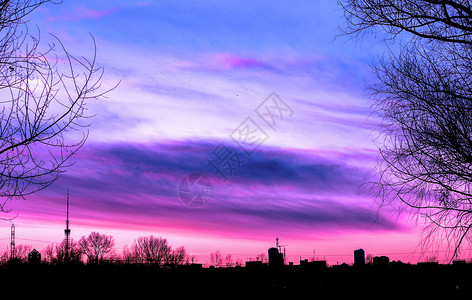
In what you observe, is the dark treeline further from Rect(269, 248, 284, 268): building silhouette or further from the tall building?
the tall building

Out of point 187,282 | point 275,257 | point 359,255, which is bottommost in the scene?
point 359,255

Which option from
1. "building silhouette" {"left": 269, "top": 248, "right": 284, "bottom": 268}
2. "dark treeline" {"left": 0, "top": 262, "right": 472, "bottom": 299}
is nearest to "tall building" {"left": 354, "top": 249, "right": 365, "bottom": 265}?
"building silhouette" {"left": 269, "top": 248, "right": 284, "bottom": 268}

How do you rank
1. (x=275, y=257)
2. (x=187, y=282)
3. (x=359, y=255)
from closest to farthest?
1. (x=187, y=282)
2. (x=275, y=257)
3. (x=359, y=255)

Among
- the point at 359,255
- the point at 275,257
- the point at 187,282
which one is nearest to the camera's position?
the point at 187,282

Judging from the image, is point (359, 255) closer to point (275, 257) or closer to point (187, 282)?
point (275, 257)

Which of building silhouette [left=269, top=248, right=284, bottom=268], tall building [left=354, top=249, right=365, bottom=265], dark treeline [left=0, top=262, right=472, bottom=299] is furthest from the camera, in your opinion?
tall building [left=354, top=249, right=365, bottom=265]

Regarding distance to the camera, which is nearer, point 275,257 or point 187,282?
point 187,282

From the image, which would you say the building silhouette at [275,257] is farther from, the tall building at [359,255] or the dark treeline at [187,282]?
the dark treeline at [187,282]

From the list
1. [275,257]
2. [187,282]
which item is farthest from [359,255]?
[187,282]

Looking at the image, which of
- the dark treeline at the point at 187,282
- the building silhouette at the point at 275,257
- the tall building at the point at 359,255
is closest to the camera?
the dark treeline at the point at 187,282

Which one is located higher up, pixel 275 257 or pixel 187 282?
pixel 187 282

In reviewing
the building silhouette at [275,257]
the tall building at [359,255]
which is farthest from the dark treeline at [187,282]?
the tall building at [359,255]

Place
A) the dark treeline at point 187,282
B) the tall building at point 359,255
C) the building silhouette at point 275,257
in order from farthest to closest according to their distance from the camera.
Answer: the tall building at point 359,255 < the building silhouette at point 275,257 < the dark treeline at point 187,282

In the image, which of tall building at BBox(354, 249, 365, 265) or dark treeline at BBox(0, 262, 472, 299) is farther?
tall building at BBox(354, 249, 365, 265)
